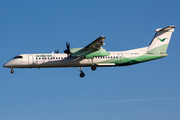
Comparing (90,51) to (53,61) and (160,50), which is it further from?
(160,50)

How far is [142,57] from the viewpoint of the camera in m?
36.7

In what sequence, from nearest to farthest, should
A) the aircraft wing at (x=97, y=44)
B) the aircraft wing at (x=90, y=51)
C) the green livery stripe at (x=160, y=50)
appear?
the aircraft wing at (x=97, y=44)
the aircraft wing at (x=90, y=51)
the green livery stripe at (x=160, y=50)

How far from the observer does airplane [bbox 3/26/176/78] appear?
3434 centimetres

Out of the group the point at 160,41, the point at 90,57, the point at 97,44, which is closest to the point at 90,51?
the point at 90,57

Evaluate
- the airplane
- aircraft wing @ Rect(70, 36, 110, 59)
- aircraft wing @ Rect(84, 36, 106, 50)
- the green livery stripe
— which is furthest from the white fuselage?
the green livery stripe

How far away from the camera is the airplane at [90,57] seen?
113ft

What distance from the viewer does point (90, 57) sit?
1361 inches

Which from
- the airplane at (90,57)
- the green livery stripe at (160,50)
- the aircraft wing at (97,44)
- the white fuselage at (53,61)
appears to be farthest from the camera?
the green livery stripe at (160,50)

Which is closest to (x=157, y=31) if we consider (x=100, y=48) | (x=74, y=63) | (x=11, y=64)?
(x=100, y=48)

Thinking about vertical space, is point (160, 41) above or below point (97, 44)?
above

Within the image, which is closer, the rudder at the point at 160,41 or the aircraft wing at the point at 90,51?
the aircraft wing at the point at 90,51

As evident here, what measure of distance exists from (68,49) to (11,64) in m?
6.87

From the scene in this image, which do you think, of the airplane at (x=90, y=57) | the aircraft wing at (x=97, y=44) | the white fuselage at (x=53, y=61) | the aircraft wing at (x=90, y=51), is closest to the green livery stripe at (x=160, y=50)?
the airplane at (x=90, y=57)

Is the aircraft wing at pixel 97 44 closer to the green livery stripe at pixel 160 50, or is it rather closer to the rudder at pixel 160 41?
the rudder at pixel 160 41
